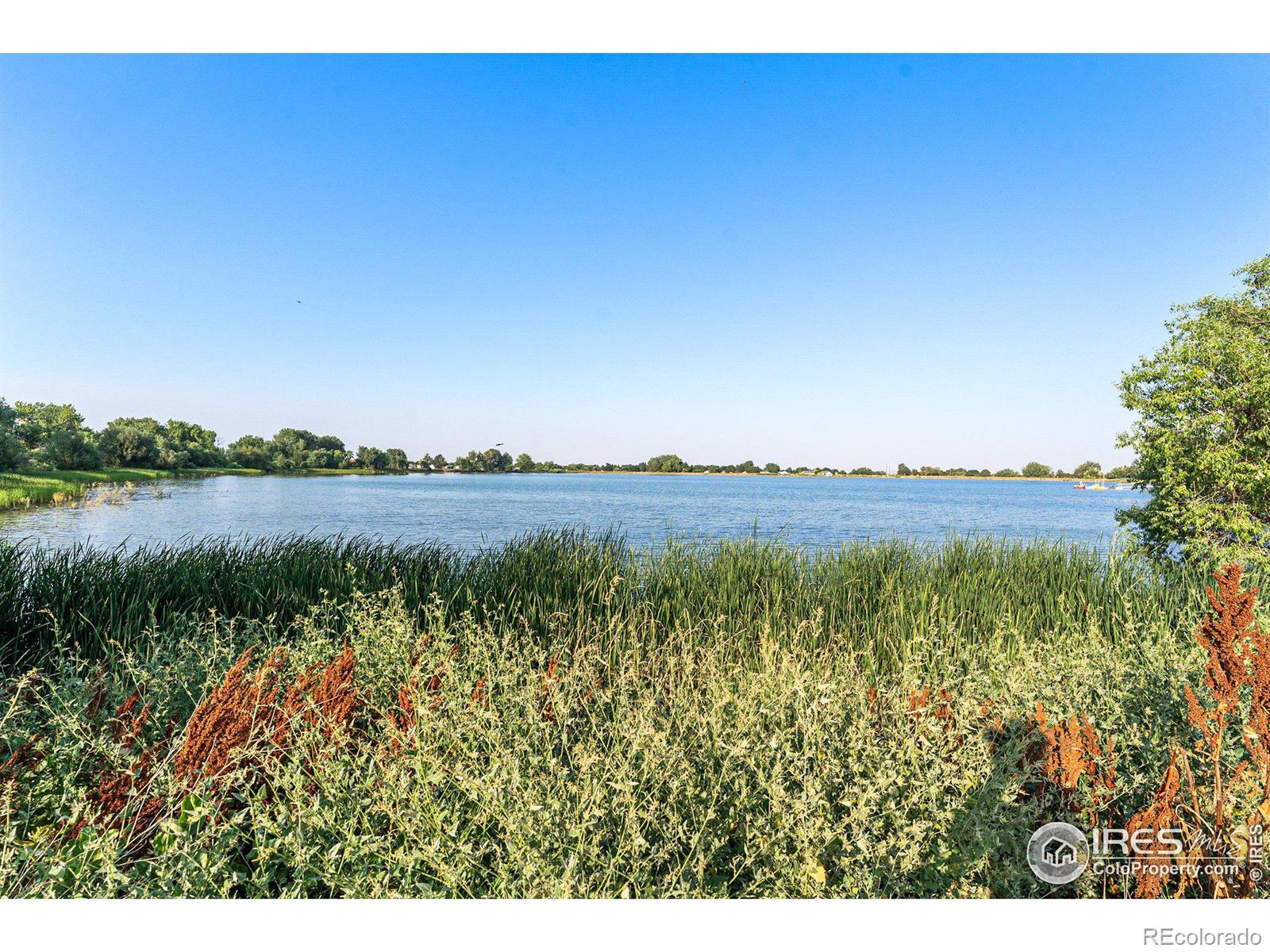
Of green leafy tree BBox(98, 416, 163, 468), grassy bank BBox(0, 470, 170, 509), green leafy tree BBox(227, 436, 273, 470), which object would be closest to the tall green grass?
grassy bank BBox(0, 470, 170, 509)

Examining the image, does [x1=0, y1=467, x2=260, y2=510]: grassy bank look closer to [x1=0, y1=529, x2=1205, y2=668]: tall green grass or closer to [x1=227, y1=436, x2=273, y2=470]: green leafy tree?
[x1=227, y1=436, x2=273, y2=470]: green leafy tree

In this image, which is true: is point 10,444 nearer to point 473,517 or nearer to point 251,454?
point 473,517

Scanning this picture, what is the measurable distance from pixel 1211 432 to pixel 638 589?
288 inches

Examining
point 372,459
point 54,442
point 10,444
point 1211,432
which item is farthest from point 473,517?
point 372,459

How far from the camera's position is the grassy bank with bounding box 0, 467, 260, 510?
69.1 feet

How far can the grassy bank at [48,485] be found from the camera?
21.1m

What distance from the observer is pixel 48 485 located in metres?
23.4

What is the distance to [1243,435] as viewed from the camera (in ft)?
23.4

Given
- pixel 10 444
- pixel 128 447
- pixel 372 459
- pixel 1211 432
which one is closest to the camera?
pixel 1211 432

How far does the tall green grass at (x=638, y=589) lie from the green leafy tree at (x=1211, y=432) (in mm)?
669
